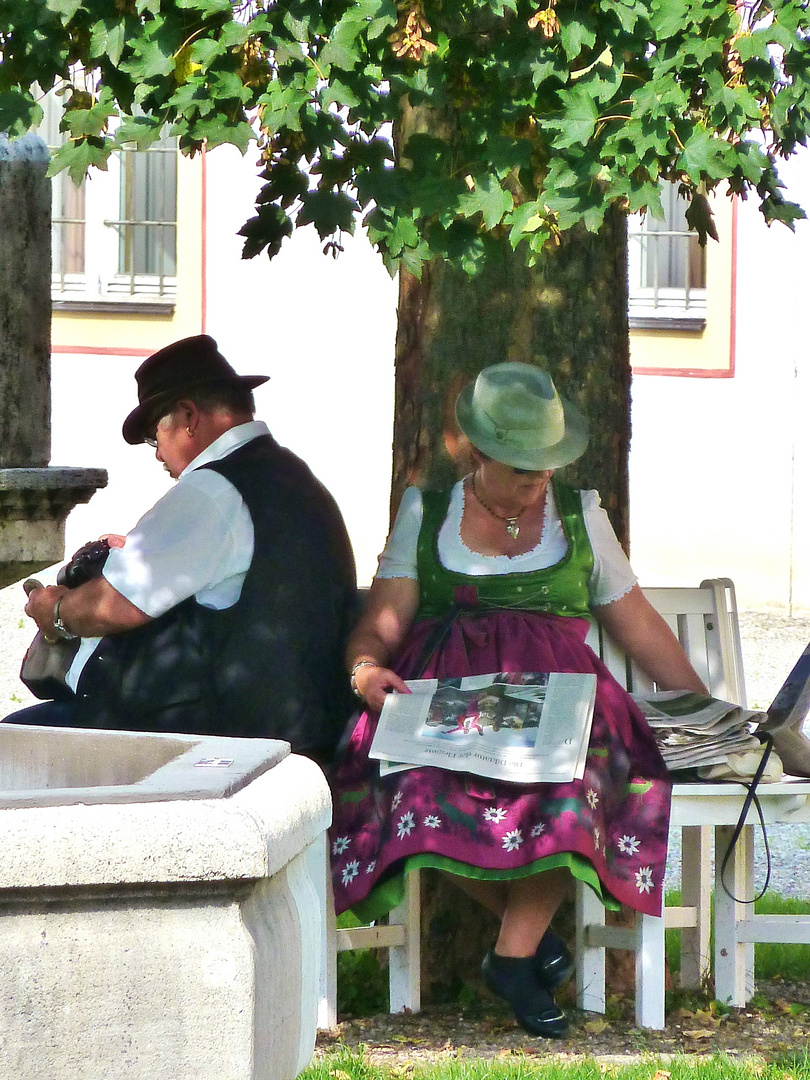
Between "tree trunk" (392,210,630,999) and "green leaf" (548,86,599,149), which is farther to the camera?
"tree trunk" (392,210,630,999)

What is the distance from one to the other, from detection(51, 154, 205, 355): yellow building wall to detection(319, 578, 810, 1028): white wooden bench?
330 inches

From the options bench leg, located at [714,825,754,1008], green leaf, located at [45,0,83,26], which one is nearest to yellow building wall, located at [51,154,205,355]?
bench leg, located at [714,825,754,1008]

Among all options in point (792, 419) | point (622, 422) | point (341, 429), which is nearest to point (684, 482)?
point (792, 419)

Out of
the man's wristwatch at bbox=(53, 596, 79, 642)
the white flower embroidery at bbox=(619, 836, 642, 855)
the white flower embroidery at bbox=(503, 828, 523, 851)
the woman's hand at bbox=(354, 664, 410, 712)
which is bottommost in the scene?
the white flower embroidery at bbox=(619, 836, 642, 855)

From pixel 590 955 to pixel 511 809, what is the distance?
1.83 feet

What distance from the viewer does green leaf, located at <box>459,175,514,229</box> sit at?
317cm

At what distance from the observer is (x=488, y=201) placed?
3189mm

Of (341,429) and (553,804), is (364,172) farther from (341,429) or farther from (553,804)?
(341,429)

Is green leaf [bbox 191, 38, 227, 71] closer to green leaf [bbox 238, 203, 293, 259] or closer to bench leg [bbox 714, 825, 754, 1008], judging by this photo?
green leaf [bbox 238, 203, 293, 259]

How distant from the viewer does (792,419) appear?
1236 cm

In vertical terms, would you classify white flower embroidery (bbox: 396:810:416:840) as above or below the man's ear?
below

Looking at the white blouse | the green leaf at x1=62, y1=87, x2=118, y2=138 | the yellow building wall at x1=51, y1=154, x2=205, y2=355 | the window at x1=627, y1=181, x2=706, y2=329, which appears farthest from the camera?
the window at x1=627, y1=181, x2=706, y2=329

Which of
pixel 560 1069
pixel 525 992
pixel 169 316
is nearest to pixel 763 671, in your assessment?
pixel 169 316

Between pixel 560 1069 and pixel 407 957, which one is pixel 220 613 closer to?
pixel 407 957
